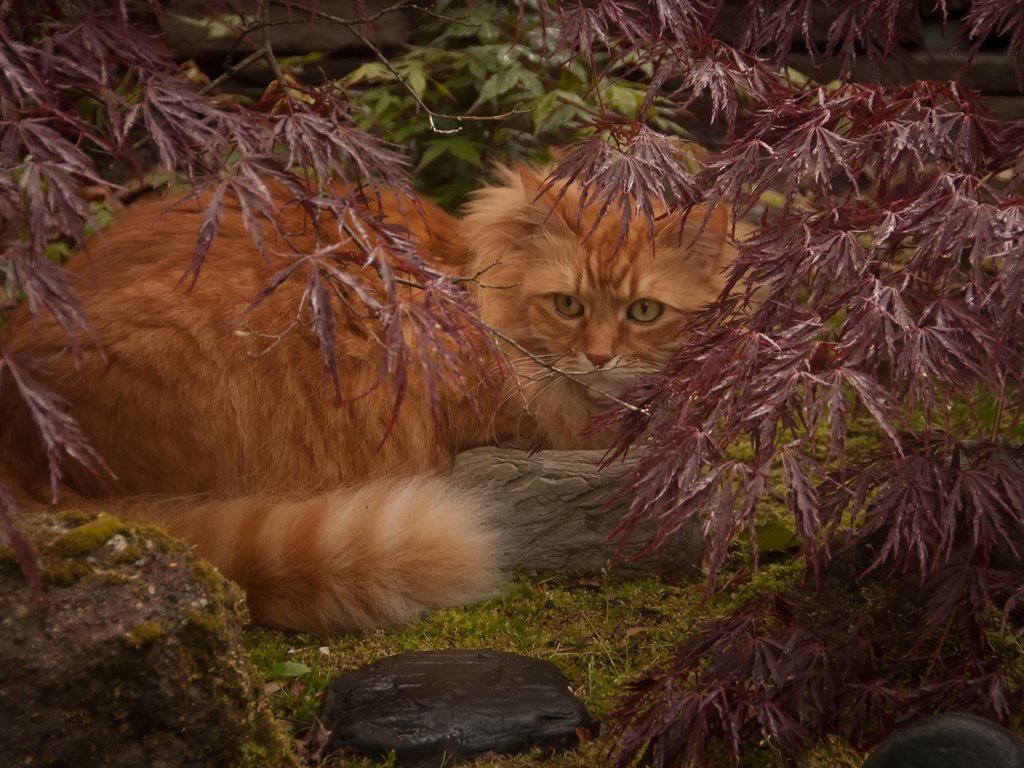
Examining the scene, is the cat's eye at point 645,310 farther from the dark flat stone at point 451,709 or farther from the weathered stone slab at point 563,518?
the dark flat stone at point 451,709

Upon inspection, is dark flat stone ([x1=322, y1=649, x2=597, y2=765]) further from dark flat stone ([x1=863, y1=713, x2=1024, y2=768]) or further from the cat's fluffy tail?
dark flat stone ([x1=863, y1=713, x2=1024, y2=768])

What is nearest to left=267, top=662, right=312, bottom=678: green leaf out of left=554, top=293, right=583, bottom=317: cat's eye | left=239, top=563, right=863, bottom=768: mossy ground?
left=239, top=563, right=863, bottom=768: mossy ground

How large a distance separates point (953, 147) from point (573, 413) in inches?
67.1

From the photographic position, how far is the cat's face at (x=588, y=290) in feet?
10.9

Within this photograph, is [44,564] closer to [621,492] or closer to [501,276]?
[621,492]

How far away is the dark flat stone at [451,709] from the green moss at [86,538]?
2.30 ft

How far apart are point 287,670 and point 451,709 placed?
52 cm

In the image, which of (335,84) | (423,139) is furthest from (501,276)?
(423,139)

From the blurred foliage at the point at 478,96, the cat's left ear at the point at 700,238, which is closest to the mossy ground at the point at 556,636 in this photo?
the cat's left ear at the point at 700,238

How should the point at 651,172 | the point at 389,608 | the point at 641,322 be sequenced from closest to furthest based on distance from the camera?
the point at 651,172, the point at 389,608, the point at 641,322

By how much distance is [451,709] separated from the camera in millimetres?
2414

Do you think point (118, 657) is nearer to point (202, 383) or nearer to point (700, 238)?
point (202, 383)

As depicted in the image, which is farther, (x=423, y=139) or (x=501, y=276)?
(x=423, y=139)

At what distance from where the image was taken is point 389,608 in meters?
2.92
